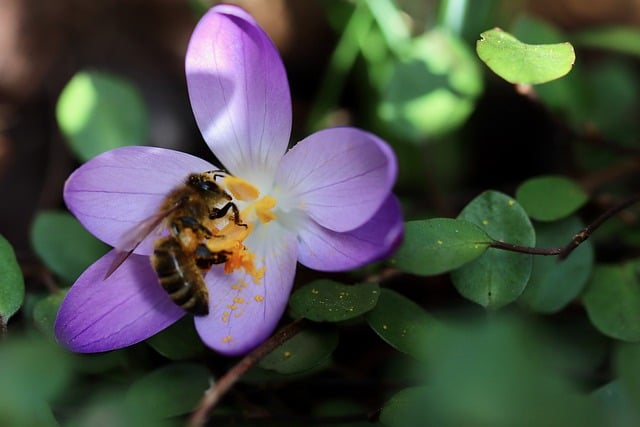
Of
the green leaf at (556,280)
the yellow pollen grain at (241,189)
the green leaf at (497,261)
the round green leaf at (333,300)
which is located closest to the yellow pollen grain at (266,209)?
the yellow pollen grain at (241,189)

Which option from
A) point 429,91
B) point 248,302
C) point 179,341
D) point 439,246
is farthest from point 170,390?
point 429,91

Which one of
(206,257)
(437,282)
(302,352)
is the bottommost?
(437,282)

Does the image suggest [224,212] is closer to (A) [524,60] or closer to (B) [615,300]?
(A) [524,60]

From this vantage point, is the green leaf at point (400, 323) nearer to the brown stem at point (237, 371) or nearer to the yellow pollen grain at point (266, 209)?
the brown stem at point (237, 371)

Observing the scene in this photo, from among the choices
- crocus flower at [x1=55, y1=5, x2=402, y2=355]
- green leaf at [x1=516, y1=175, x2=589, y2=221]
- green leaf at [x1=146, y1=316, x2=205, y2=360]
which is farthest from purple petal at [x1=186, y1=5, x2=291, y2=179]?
green leaf at [x1=516, y1=175, x2=589, y2=221]

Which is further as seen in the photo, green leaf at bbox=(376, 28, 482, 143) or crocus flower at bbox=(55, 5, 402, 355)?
green leaf at bbox=(376, 28, 482, 143)

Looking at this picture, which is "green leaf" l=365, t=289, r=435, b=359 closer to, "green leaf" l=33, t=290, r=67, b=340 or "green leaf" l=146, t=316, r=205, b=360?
"green leaf" l=146, t=316, r=205, b=360

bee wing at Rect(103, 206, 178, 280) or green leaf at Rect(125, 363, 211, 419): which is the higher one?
bee wing at Rect(103, 206, 178, 280)
